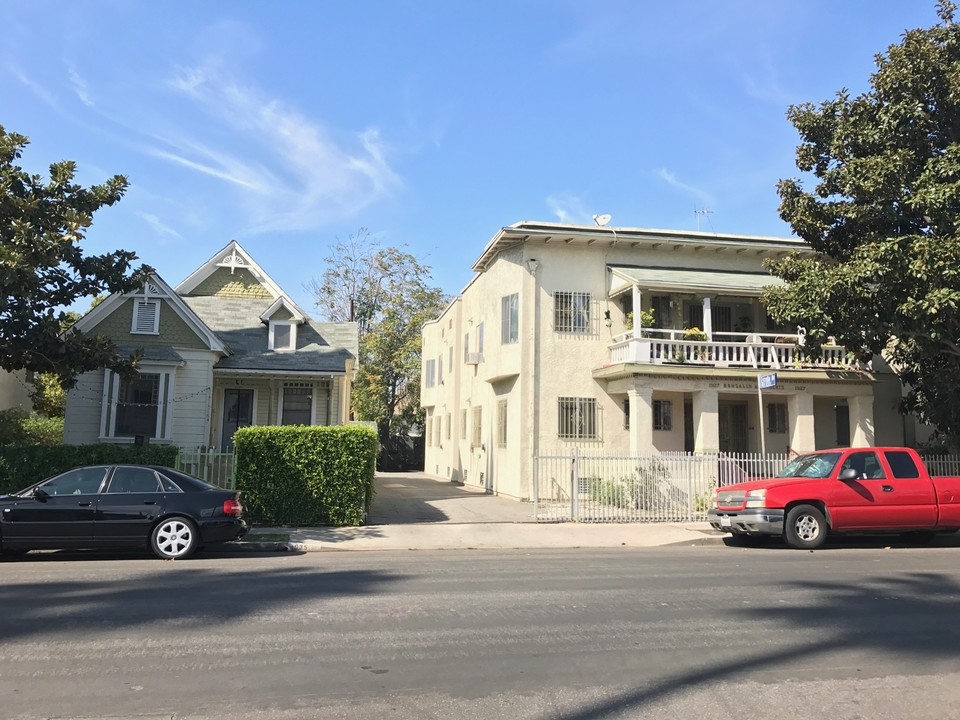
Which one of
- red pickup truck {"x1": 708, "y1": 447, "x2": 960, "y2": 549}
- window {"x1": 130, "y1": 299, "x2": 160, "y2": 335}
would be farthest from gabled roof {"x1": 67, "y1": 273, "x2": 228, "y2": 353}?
red pickup truck {"x1": 708, "y1": 447, "x2": 960, "y2": 549}

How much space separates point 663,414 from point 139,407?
14.7 m

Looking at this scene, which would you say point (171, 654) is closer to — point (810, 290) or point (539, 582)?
point (539, 582)

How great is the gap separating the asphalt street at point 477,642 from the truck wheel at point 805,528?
90.4 inches

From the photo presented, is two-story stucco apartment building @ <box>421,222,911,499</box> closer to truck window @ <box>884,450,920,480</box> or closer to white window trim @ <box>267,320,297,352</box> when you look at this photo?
white window trim @ <box>267,320,297,352</box>

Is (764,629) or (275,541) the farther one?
(275,541)

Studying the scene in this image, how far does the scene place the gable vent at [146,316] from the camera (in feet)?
64.0

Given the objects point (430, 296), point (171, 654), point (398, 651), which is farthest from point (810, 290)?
point (430, 296)

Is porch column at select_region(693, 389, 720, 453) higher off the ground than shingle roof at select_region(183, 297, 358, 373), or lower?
lower

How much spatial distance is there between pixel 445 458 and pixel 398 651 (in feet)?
92.5

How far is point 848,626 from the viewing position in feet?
22.9

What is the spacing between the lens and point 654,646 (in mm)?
6258

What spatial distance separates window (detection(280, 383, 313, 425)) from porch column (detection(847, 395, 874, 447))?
52.3 ft

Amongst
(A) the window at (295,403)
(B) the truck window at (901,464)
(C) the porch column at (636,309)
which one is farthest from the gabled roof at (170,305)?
(B) the truck window at (901,464)

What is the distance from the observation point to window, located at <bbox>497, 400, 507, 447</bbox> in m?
23.9
